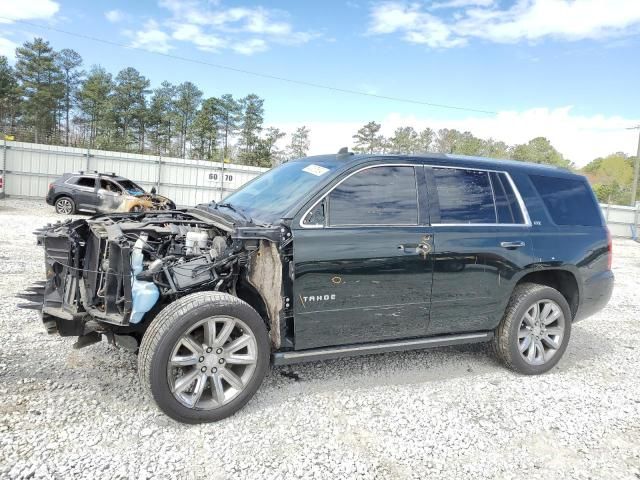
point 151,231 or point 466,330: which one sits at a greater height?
point 151,231

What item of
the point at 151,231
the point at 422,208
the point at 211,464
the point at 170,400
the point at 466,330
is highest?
the point at 422,208

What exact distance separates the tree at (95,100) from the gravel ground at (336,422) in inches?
2094

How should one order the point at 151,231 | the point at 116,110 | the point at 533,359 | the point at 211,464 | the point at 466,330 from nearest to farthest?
the point at 211,464 → the point at 151,231 → the point at 466,330 → the point at 533,359 → the point at 116,110

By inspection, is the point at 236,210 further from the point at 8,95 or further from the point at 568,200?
the point at 8,95

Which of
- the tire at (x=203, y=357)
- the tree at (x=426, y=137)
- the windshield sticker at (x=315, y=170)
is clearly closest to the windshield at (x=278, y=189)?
the windshield sticker at (x=315, y=170)

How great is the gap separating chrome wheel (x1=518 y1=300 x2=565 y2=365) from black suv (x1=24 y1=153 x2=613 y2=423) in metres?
0.01

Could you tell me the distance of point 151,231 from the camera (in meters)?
3.55

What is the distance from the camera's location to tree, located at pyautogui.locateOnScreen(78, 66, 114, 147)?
51906mm

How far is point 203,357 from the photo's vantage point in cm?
304

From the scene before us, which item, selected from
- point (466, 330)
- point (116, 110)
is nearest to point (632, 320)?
point (466, 330)

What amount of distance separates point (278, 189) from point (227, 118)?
54.2 m

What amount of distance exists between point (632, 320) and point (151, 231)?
21.6 feet

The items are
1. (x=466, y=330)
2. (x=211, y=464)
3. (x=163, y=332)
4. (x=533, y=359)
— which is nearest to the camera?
(x=211, y=464)

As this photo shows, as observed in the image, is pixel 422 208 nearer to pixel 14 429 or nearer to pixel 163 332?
pixel 163 332
